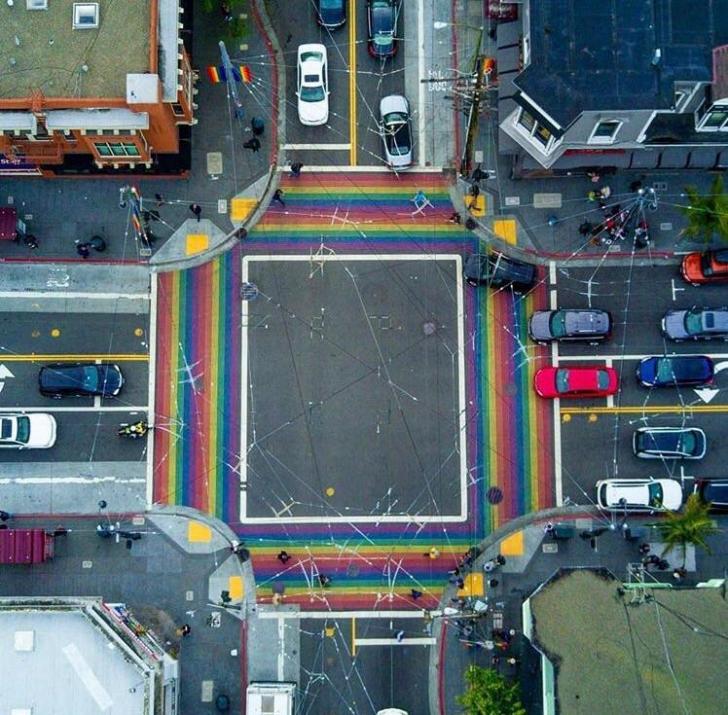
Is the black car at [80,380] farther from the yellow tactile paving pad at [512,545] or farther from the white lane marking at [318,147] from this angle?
the yellow tactile paving pad at [512,545]

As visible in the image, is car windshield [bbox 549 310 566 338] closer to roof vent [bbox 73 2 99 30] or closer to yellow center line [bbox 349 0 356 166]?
yellow center line [bbox 349 0 356 166]

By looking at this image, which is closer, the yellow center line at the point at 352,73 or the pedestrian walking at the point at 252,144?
the pedestrian walking at the point at 252,144

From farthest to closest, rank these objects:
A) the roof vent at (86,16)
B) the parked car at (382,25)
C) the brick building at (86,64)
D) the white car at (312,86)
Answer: the parked car at (382,25), the white car at (312,86), the roof vent at (86,16), the brick building at (86,64)

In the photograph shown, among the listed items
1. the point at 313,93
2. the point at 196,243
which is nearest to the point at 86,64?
the point at 196,243

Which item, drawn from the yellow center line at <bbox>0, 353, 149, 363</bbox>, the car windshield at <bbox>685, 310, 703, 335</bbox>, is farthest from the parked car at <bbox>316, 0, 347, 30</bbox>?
the car windshield at <bbox>685, 310, 703, 335</bbox>

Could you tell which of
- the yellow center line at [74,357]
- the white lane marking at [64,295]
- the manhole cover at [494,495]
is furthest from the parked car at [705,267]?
the yellow center line at [74,357]

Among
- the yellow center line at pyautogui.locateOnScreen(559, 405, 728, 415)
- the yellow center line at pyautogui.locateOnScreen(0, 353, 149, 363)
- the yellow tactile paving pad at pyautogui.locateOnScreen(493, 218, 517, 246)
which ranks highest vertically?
the yellow tactile paving pad at pyautogui.locateOnScreen(493, 218, 517, 246)
